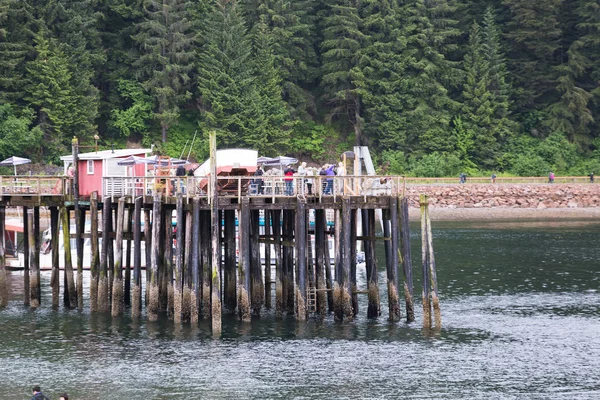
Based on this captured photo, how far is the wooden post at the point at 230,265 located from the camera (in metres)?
47.8

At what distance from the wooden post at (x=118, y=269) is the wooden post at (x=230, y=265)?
4371mm

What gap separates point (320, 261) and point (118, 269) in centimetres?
817

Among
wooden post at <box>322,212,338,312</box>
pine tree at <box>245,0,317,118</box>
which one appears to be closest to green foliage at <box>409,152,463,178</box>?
pine tree at <box>245,0,317,118</box>

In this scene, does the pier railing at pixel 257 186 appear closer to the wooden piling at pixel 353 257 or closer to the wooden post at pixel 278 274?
the wooden piling at pixel 353 257

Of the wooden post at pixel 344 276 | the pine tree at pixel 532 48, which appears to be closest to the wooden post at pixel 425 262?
the wooden post at pixel 344 276

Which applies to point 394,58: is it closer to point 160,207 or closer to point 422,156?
point 422,156

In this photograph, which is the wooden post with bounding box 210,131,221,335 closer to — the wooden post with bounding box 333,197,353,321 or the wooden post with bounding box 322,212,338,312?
the wooden post with bounding box 333,197,353,321

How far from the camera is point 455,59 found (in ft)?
391

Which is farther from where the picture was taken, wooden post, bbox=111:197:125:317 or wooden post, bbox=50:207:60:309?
wooden post, bbox=50:207:60:309

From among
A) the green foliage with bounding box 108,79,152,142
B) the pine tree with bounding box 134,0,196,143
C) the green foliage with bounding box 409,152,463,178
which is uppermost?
the pine tree with bounding box 134,0,196,143

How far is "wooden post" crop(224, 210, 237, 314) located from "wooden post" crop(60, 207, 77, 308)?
658 centimetres

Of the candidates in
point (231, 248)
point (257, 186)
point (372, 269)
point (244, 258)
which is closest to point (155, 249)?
point (244, 258)

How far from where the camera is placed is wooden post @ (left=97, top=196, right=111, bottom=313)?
4628 centimetres

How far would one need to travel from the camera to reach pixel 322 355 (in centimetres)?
4028
